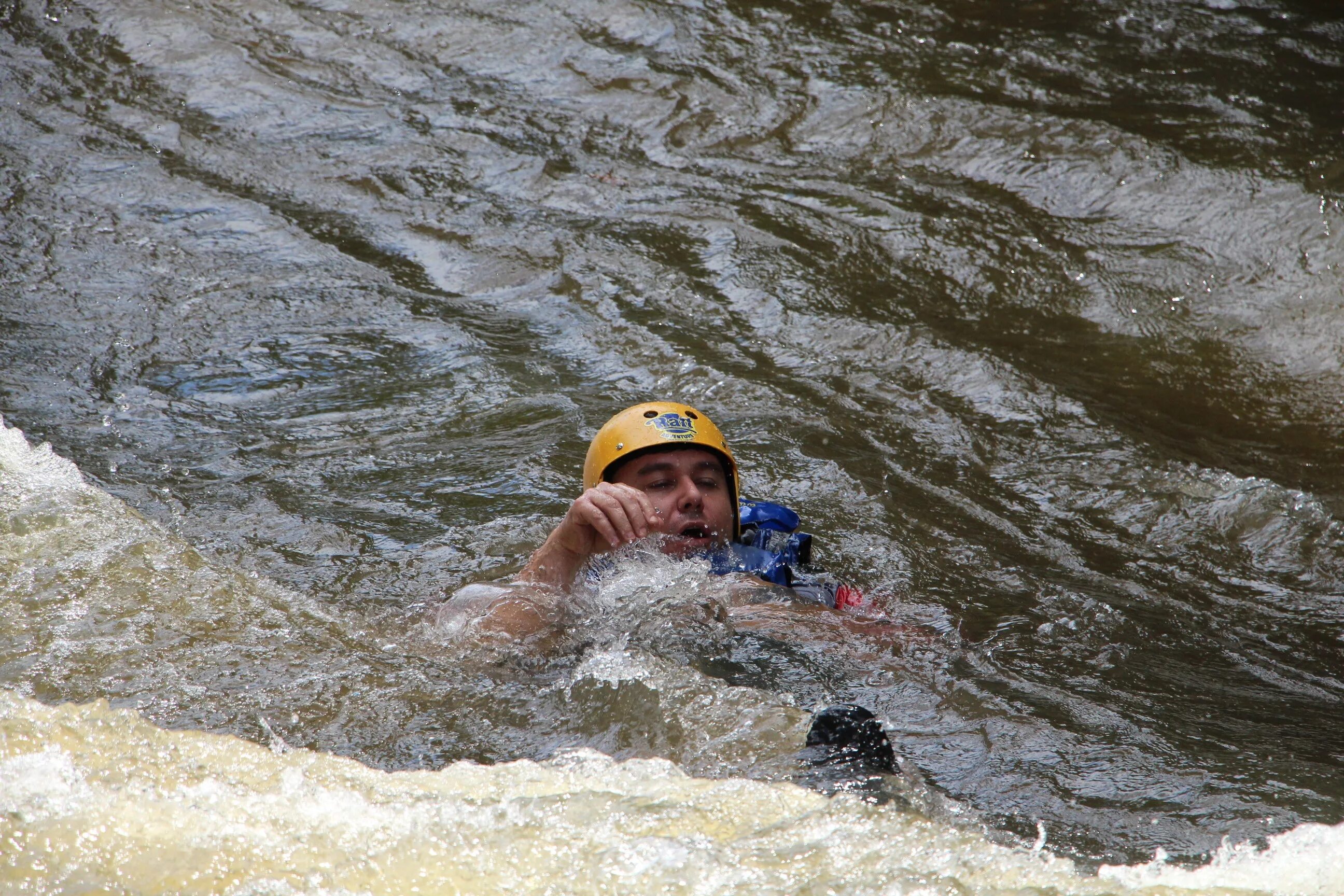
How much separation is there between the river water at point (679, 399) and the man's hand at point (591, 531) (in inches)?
6.7

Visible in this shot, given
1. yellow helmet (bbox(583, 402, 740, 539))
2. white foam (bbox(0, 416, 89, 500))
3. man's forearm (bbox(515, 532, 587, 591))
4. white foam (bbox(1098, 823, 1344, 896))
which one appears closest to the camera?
white foam (bbox(1098, 823, 1344, 896))

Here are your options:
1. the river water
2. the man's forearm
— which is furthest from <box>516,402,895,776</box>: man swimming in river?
the river water

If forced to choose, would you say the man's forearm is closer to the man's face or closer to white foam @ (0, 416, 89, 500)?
the man's face

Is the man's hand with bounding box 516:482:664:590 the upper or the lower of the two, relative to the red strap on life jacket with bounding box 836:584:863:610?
upper

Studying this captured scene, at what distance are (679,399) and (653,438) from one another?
190cm

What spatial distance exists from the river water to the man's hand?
170 mm

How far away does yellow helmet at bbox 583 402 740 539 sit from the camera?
5.54 meters

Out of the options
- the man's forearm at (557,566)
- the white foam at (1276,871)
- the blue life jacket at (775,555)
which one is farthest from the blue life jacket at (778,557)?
the white foam at (1276,871)

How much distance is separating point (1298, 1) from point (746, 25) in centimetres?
537

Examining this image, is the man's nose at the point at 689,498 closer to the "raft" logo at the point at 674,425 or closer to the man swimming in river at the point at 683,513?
the man swimming in river at the point at 683,513

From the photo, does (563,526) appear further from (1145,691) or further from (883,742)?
(1145,691)

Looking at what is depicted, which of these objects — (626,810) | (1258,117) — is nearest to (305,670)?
(626,810)

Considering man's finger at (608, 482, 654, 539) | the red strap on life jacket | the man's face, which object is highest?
man's finger at (608, 482, 654, 539)

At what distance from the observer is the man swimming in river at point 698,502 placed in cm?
539
